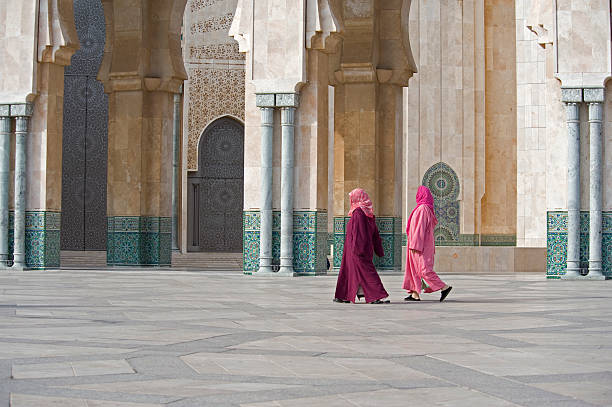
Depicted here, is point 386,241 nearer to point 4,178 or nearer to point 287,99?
point 287,99

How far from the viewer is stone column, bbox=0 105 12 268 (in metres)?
12.2

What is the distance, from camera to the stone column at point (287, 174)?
10.9m

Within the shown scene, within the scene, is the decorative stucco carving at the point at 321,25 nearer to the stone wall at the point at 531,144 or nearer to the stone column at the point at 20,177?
the stone column at the point at 20,177

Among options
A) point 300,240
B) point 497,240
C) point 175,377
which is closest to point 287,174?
point 300,240

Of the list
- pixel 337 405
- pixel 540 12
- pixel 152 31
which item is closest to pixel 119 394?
pixel 337 405

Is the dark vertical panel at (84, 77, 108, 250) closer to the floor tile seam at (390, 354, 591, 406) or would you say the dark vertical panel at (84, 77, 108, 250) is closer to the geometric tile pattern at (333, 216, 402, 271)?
the geometric tile pattern at (333, 216, 402, 271)

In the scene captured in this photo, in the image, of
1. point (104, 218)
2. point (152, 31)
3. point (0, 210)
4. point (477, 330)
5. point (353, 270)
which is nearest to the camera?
point (477, 330)

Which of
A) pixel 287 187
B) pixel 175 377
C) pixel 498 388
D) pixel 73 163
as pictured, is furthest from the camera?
pixel 73 163

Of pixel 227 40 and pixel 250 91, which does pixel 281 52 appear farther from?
pixel 227 40

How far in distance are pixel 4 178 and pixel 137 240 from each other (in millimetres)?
2243

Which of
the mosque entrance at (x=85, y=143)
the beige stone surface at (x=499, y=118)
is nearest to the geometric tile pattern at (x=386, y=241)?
the beige stone surface at (x=499, y=118)

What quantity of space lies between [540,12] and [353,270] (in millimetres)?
5121

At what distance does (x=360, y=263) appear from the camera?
7.55 meters

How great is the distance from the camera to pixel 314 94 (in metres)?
11.2
